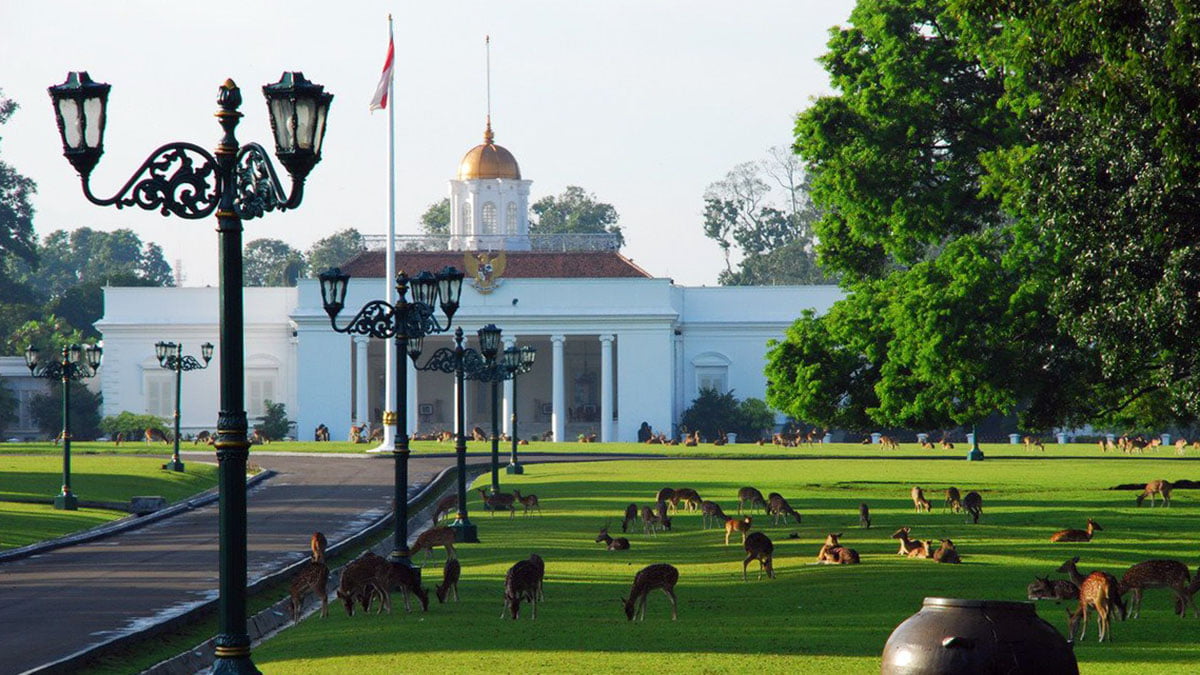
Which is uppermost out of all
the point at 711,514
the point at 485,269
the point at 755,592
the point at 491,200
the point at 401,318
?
the point at 491,200

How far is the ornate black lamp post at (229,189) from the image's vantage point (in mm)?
11219

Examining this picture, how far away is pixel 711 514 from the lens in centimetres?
2978

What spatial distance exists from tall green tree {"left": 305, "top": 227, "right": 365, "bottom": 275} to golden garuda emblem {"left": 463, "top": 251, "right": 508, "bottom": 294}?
4990 centimetres

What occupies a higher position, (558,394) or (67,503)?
(558,394)

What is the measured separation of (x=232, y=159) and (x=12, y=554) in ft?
57.0

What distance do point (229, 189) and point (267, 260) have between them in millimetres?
146469

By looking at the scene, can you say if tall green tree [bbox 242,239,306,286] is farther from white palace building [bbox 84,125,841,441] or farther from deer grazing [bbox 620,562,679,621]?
deer grazing [bbox 620,562,679,621]

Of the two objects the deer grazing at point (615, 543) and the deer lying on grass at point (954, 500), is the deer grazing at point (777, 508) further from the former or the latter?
the deer grazing at point (615, 543)

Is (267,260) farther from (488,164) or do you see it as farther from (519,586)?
(519,586)

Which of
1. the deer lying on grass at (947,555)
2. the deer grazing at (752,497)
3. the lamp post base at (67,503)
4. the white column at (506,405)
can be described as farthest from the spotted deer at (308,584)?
the white column at (506,405)

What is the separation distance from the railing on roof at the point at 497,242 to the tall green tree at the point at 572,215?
36.6m

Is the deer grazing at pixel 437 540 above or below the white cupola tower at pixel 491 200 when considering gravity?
below

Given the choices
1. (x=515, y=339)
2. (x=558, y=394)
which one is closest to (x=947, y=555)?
(x=558, y=394)

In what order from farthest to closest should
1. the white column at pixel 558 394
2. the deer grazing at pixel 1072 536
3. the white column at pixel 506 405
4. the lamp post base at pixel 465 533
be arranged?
the white column at pixel 558 394 < the white column at pixel 506 405 < the lamp post base at pixel 465 533 < the deer grazing at pixel 1072 536
